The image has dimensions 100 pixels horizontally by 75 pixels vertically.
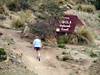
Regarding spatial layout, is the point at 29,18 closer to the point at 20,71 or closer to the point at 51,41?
the point at 51,41

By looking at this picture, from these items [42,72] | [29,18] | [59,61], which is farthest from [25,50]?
[29,18]

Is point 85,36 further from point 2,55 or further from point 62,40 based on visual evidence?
point 2,55

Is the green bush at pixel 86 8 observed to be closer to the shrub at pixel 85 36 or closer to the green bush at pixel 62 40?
the shrub at pixel 85 36

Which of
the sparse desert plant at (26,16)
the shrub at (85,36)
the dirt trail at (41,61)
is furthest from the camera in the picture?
the sparse desert plant at (26,16)

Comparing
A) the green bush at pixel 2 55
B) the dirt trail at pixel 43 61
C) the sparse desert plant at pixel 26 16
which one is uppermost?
the sparse desert plant at pixel 26 16

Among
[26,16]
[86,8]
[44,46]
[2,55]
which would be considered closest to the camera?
[2,55]

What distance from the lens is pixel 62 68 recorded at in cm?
2050

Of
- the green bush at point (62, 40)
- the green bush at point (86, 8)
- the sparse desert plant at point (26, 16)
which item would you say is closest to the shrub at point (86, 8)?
the green bush at point (86, 8)

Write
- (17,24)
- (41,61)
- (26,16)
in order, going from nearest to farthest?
(41,61) → (17,24) → (26,16)

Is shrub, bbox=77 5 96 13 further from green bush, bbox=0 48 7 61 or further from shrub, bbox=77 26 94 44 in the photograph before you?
green bush, bbox=0 48 7 61

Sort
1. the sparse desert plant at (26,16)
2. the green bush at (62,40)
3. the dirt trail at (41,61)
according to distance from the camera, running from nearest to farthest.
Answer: the dirt trail at (41,61) < the green bush at (62,40) < the sparse desert plant at (26,16)

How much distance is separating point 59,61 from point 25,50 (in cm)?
200

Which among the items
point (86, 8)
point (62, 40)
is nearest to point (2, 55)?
point (62, 40)

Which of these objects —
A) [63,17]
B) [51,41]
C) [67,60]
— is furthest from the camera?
[63,17]
